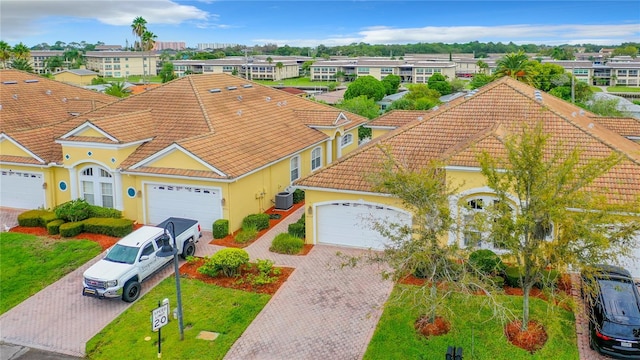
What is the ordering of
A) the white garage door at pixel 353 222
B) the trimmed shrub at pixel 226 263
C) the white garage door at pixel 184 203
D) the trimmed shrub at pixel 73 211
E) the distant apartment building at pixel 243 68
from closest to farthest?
1. the trimmed shrub at pixel 226 263
2. the white garage door at pixel 353 222
3. the white garage door at pixel 184 203
4. the trimmed shrub at pixel 73 211
5. the distant apartment building at pixel 243 68

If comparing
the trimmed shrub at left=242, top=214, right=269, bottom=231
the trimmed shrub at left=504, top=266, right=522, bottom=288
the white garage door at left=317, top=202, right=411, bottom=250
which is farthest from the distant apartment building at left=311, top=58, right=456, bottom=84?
the trimmed shrub at left=504, top=266, right=522, bottom=288

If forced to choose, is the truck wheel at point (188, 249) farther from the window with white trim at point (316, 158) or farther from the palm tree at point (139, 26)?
the palm tree at point (139, 26)

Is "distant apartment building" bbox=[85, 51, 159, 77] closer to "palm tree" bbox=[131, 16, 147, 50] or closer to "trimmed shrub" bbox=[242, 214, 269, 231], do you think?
"palm tree" bbox=[131, 16, 147, 50]

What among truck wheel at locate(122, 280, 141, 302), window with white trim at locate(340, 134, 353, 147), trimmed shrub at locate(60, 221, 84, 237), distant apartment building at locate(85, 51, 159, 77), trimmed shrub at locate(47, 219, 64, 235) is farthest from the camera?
distant apartment building at locate(85, 51, 159, 77)

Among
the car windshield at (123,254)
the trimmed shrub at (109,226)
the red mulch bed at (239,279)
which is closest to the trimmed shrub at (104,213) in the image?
the trimmed shrub at (109,226)

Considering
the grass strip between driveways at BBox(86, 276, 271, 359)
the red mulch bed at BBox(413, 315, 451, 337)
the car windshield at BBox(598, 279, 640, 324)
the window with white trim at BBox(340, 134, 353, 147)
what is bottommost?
the grass strip between driveways at BBox(86, 276, 271, 359)

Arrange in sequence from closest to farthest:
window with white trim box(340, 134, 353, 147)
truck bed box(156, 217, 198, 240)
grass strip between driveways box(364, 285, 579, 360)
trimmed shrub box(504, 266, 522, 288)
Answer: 1. grass strip between driveways box(364, 285, 579, 360)
2. trimmed shrub box(504, 266, 522, 288)
3. truck bed box(156, 217, 198, 240)
4. window with white trim box(340, 134, 353, 147)

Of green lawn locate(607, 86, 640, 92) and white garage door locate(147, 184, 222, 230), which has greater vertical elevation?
green lawn locate(607, 86, 640, 92)

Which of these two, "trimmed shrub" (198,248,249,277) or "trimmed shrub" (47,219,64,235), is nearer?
"trimmed shrub" (198,248,249,277)
